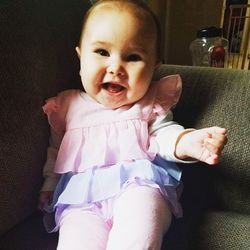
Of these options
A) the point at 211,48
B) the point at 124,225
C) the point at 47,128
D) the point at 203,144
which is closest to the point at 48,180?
the point at 47,128

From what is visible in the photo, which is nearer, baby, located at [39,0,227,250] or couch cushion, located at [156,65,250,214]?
baby, located at [39,0,227,250]

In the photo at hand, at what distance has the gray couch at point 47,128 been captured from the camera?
0.58 meters

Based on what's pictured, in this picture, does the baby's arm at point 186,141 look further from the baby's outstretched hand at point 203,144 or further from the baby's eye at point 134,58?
the baby's eye at point 134,58

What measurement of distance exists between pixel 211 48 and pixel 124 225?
943 millimetres

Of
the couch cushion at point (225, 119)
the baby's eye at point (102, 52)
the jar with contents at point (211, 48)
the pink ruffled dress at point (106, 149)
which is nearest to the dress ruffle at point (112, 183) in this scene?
the pink ruffled dress at point (106, 149)

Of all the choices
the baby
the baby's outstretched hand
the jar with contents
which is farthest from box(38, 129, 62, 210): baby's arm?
the jar with contents

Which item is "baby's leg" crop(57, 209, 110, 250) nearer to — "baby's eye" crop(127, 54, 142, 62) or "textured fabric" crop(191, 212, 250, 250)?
"textured fabric" crop(191, 212, 250, 250)

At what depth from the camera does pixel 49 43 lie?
654mm

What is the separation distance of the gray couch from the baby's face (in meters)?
0.09

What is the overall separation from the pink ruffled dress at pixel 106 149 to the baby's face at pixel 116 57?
4cm

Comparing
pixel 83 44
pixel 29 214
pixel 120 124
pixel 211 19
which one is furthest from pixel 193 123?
pixel 211 19

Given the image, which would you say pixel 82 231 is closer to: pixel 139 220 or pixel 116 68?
pixel 139 220

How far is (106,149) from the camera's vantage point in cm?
64

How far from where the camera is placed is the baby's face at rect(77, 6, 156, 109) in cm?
61
